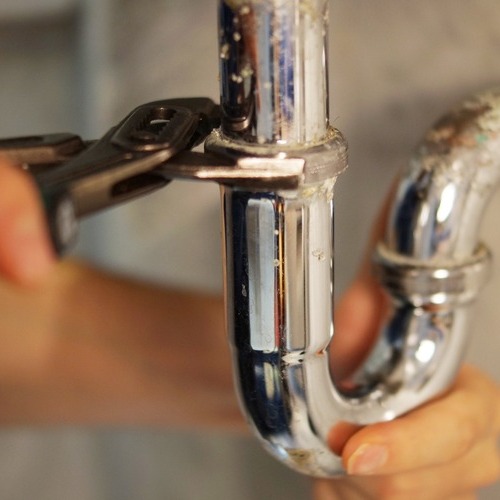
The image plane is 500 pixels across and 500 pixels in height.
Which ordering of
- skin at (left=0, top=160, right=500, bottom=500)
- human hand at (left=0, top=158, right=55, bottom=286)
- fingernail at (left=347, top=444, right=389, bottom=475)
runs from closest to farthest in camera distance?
human hand at (left=0, top=158, right=55, bottom=286) < fingernail at (left=347, top=444, right=389, bottom=475) < skin at (left=0, top=160, right=500, bottom=500)

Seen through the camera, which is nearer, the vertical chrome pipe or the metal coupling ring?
the vertical chrome pipe

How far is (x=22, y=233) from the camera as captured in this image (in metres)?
0.18

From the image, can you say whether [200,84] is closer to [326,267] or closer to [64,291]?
[64,291]

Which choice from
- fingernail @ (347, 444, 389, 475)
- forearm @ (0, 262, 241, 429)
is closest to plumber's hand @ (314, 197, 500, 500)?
fingernail @ (347, 444, 389, 475)

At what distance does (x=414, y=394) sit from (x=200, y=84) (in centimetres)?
28

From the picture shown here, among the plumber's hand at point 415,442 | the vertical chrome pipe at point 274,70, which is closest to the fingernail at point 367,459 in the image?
the plumber's hand at point 415,442

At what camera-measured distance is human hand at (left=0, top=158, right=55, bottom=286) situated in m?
0.18

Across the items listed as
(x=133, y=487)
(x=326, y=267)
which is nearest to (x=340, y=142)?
(x=326, y=267)

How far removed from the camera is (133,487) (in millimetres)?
602

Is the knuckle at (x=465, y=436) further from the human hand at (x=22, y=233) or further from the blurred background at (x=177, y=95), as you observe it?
the human hand at (x=22, y=233)

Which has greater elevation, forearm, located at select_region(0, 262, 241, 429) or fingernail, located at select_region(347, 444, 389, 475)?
fingernail, located at select_region(347, 444, 389, 475)

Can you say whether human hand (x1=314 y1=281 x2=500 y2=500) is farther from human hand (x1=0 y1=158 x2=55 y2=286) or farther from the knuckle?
human hand (x1=0 y1=158 x2=55 y2=286)

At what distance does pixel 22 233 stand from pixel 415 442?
23cm

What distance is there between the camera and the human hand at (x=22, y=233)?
18 cm
